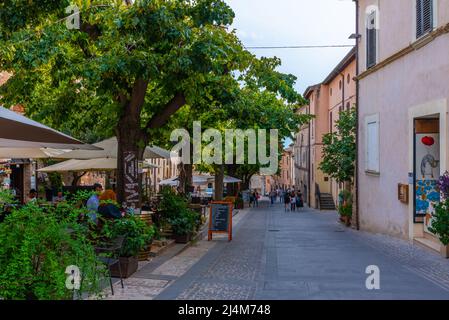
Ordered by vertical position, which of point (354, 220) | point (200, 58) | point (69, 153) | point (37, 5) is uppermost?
point (37, 5)

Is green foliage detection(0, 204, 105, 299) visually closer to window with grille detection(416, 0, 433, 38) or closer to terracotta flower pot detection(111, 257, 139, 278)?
terracotta flower pot detection(111, 257, 139, 278)

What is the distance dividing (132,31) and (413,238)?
8.60 m

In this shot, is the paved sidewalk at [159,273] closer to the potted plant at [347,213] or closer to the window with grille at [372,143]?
the window with grille at [372,143]

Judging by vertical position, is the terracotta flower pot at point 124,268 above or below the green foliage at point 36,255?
below

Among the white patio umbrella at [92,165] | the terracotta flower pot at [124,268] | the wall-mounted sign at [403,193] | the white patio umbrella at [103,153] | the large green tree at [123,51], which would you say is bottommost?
the terracotta flower pot at [124,268]

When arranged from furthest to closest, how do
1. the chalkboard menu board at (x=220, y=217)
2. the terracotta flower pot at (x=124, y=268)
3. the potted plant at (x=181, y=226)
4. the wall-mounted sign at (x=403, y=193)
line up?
1. the chalkboard menu board at (x=220, y=217)
2. the wall-mounted sign at (x=403, y=193)
3. the potted plant at (x=181, y=226)
4. the terracotta flower pot at (x=124, y=268)

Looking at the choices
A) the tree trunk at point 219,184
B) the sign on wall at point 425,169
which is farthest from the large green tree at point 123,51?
the tree trunk at point 219,184

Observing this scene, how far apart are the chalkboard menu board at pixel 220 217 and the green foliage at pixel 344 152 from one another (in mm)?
10202

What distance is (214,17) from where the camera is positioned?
41.9 ft

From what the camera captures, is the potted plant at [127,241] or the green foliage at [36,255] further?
the potted plant at [127,241]

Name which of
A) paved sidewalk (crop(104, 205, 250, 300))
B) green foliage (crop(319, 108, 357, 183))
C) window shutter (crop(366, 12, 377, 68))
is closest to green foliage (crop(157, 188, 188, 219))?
paved sidewalk (crop(104, 205, 250, 300))

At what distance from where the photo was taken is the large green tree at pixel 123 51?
11531mm

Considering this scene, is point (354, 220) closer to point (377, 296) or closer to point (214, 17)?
point (214, 17)
